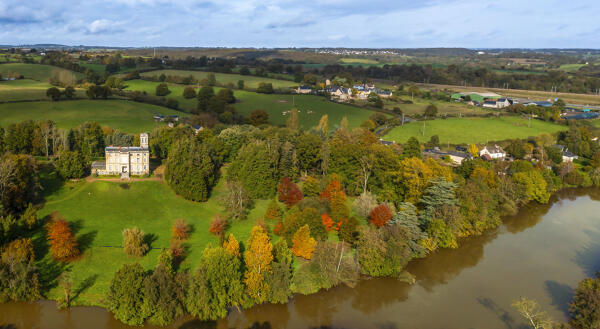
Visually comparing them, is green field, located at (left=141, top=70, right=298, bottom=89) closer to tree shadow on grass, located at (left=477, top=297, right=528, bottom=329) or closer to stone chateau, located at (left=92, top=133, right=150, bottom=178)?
stone chateau, located at (left=92, top=133, right=150, bottom=178)

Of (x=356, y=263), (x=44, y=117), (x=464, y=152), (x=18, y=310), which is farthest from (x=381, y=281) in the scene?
(x=44, y=117)

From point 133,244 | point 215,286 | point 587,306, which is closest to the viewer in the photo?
point 587,306

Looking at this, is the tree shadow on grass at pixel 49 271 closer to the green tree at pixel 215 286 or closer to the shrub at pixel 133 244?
the shrub at pixel 133 244

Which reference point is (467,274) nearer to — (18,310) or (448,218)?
(448,218)

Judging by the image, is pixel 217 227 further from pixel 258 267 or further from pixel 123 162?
pixel 123 162

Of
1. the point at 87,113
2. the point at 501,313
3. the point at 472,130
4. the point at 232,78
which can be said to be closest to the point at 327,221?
the point at 501,313

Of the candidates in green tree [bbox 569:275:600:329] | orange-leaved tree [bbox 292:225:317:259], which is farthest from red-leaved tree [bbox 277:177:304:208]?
green tree [bbox 569:275:600:329]
